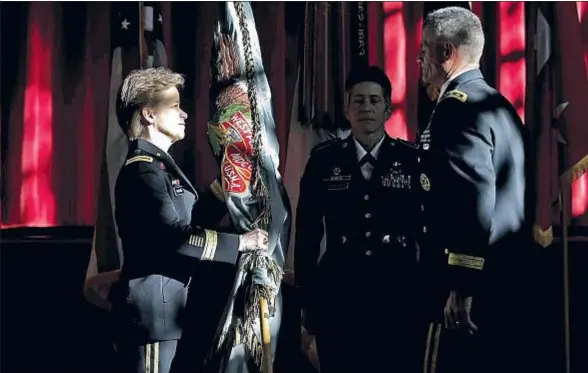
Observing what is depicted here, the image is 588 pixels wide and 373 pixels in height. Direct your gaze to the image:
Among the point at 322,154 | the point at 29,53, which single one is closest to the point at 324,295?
the point at 322,154

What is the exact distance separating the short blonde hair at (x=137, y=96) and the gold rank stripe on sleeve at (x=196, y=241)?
0.41 m

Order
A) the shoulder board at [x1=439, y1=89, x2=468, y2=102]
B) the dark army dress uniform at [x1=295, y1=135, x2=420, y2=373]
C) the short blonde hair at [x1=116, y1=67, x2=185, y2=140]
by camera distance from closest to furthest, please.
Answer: the shoulder board at [x1=439, y1=89, x2=468, y2=102]
the short blonde hair at [x1=116, y1=67, x2=185, y2=140]
the dark army dress uniform at [x1=295, y1=135, x2=420, y2=373]

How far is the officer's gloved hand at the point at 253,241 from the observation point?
10.3ft

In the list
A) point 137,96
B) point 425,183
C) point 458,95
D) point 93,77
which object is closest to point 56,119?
point 93,77

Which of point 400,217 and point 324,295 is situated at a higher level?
point 400,217

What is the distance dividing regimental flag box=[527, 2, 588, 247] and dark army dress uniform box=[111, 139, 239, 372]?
138 centimetres

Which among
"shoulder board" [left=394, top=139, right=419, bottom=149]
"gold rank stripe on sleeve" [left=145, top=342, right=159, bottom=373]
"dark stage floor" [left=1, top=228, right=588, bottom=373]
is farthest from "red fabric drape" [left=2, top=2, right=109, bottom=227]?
"shoulder board" [left=394, top=139, right=419, bottom=149]

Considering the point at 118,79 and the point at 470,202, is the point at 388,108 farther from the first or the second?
the point at 118,79

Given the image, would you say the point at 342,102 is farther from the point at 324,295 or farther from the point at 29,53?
the point at 29,53

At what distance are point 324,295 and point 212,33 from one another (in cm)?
119

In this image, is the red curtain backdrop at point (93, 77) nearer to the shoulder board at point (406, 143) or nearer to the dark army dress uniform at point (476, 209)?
the shoulder board at point (406, 143)

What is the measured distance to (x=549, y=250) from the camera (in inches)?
141

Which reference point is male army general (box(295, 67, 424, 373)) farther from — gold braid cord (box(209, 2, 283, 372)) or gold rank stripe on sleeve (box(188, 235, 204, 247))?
gold rank stripe on sleeve (box(188, 235, 204, 247))

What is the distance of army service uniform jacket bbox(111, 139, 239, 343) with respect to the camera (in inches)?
114
